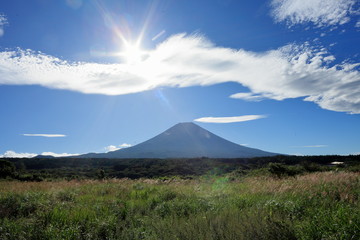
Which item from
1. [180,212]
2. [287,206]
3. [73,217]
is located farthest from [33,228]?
[287,206]

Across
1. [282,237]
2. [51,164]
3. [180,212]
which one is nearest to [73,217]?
[180,212]

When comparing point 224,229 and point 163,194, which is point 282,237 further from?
point 163,194

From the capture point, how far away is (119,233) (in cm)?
589

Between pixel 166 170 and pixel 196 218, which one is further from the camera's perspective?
pixel 166 170

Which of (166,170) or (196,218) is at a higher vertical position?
(196,218)

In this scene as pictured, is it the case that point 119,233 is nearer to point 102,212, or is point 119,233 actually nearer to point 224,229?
point 102,212

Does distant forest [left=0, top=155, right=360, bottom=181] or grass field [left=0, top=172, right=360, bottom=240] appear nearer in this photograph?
grass field [left=0, top=172, right=360, bottom=240]

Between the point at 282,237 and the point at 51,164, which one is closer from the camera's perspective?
the point at 282,237

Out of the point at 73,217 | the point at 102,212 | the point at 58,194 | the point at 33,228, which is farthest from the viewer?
the point at 58,194

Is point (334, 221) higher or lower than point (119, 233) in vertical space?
higher

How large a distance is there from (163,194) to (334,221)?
6646 millimetres

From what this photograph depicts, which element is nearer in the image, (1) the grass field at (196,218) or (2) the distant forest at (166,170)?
(1) the grass field at (196,218)

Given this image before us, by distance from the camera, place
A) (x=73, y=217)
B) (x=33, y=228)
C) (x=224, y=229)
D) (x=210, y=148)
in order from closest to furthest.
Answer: (x=224, y=229) → (x=33, y=228) → (x=73, y=217) → (x=210, y=148)

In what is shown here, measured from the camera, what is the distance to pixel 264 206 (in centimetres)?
705
